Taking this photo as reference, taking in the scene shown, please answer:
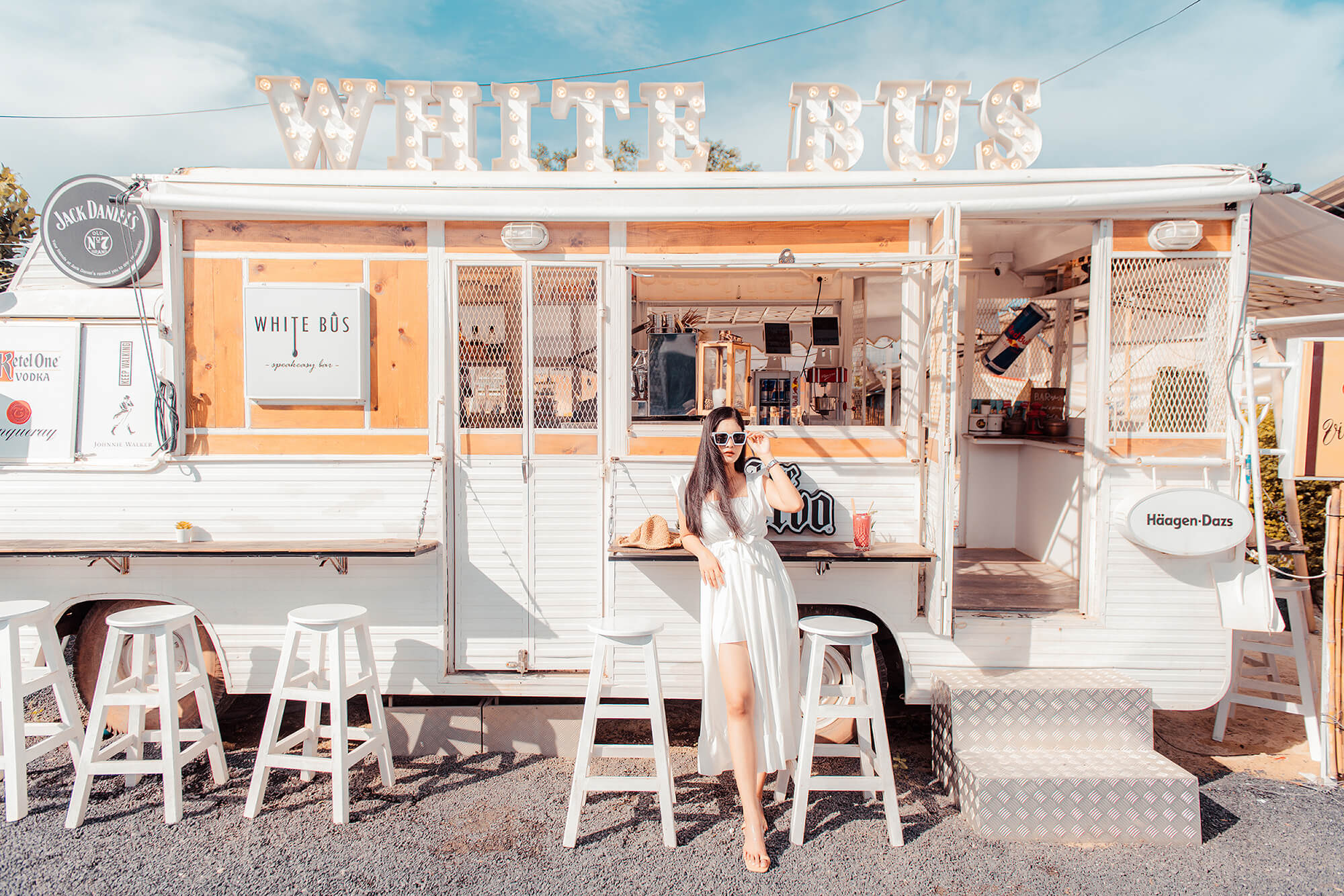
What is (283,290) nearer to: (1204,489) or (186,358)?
(186,358)

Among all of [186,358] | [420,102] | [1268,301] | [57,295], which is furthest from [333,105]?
[1268,301]

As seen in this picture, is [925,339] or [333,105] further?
[333,105]

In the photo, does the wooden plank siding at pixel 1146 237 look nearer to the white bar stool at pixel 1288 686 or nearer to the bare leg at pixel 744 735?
the white bar stool at pixel 1288 686

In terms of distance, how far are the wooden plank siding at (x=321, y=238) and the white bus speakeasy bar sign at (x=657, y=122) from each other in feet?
1.52

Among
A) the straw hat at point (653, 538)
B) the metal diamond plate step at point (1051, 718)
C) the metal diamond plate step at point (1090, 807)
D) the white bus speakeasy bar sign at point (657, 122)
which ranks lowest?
the metal diamond plate step at point (1090, 807)

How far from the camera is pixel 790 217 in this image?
3.70 metres

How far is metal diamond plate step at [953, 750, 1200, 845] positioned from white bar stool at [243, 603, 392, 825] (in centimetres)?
278

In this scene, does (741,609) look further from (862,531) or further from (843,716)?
(862,531)

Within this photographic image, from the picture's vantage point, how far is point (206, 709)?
351 cm

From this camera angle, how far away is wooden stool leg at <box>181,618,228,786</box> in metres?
3.50

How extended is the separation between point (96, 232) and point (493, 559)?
292cm

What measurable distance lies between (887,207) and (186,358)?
371 centimetres

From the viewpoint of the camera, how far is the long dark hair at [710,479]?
3.20 metres

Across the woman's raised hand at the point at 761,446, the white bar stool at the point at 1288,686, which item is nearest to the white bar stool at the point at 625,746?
the woman's raised hand at the point at 761,446
